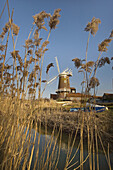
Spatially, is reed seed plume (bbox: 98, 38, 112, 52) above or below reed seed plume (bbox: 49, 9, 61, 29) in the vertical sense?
below

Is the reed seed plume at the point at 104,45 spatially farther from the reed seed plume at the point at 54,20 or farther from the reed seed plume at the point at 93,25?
the reed seed plume at the point at 54,20

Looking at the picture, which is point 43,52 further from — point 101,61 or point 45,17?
point 101,61

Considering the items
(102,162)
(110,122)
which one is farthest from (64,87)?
(102,162)

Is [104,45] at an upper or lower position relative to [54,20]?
lower

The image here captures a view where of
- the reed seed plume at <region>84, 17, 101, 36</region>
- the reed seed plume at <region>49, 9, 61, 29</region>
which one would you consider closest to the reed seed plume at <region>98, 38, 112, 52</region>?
the reed seed plume at <region>84, 17, 101, 36</region>

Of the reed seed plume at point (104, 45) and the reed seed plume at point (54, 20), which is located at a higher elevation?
the reed seed plume at point (54, 20)

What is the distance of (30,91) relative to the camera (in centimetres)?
164

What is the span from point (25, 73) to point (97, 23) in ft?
3.15

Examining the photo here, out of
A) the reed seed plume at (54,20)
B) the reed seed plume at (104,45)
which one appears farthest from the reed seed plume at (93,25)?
the reed seed plume at (54,20)

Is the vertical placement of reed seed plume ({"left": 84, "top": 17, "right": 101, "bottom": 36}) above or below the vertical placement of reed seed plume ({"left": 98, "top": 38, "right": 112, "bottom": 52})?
above

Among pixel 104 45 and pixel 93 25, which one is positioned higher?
pixel 93 25

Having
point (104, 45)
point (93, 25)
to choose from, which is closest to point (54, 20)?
point (93, 25)

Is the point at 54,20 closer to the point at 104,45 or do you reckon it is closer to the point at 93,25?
the point at 93,25

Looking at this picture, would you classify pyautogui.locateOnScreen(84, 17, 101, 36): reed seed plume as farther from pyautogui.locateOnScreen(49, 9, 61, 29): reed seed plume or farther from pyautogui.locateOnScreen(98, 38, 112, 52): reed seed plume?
pyautogui.locateOnScreen(49, 9, 61, 29): reed seed plume
